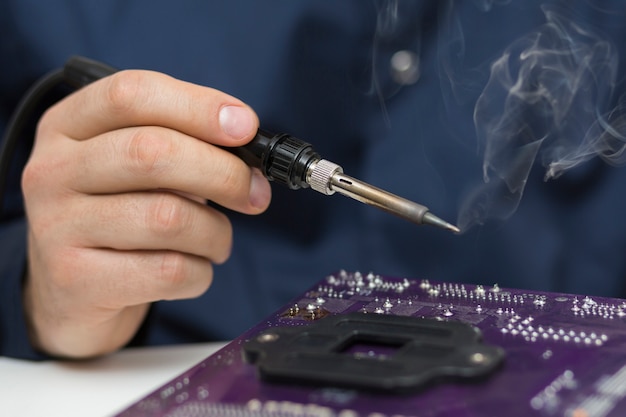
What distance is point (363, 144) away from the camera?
1052mm

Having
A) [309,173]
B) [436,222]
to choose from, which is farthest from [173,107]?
[436,222]

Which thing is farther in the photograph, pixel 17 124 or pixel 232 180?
pixel 17 124

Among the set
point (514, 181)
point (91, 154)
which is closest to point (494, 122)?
point (514, 181)

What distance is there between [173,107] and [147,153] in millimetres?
57

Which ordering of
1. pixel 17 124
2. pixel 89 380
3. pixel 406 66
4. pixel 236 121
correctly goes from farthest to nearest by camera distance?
1. pixel 17 124
2. pixel 406 66
3. pixel 89 380
4. pixel 236 121

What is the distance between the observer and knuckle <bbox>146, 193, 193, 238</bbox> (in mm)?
821

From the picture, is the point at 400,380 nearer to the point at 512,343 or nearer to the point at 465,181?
the point at 512,343

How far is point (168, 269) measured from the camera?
86cm

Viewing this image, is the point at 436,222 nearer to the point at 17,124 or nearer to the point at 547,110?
the point at 547,110

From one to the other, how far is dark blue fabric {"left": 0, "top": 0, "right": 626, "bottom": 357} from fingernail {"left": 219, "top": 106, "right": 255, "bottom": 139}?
29cm

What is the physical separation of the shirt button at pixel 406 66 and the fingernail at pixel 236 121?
11.6 inches

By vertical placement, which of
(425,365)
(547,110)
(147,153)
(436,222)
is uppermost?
(547,110)

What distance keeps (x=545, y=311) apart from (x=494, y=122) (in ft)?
1.22

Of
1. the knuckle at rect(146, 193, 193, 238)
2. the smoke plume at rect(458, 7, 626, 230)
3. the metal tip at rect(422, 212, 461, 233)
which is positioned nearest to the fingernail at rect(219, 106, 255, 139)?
the knuckle at rect(146, 193, 193, 238)
